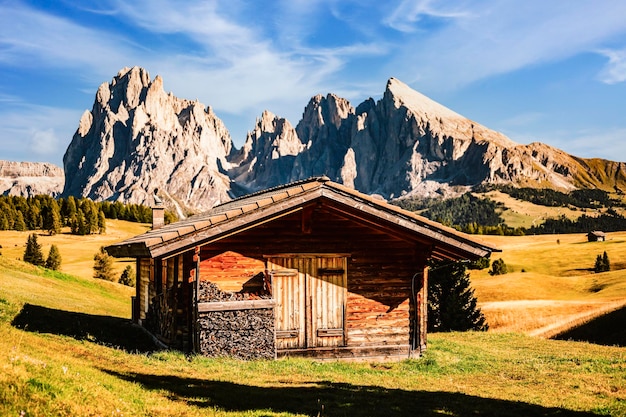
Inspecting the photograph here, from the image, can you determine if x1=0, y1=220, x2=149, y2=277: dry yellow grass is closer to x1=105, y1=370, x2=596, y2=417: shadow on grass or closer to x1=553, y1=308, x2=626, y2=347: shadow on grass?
x1=553, y1=308, x2=626, y2=347: shadow on grass

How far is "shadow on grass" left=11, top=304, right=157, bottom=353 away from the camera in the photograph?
54.2 ft

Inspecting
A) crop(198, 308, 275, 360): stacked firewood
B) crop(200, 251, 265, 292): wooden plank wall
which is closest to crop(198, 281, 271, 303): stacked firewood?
crop(200, 251, 265, 292): wooden plank wall

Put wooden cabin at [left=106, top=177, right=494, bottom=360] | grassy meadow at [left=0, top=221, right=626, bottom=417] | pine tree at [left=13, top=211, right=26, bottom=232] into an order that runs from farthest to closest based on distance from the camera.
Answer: pine tree at [left=13, top=211, right=26, bottom=232] → wooden cabin at [left=106, top=177, right=494, bottom=360] → grassy meadow at [left=0, top=221, right=626, bottom=417]

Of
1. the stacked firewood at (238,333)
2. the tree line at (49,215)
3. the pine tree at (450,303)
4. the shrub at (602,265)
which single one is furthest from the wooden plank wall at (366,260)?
the tree line at (49,215)

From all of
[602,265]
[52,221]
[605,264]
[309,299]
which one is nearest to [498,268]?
[602,265]

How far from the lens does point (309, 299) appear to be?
16922 millimetres

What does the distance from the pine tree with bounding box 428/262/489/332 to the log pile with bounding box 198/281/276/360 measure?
2016 cm

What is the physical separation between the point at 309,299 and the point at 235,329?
2.73 metres

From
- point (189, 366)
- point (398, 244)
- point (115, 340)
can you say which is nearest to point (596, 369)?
point (398, 244)

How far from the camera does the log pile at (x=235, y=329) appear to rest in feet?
49.2

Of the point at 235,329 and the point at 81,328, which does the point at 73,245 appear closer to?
the point at 81,328

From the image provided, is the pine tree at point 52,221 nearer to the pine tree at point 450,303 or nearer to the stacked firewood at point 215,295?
the pine tree at point 450,303

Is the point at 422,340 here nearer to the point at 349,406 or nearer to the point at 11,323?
the point at 349,406

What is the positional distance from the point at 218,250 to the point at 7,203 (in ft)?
450
